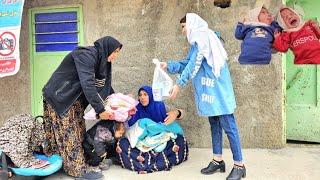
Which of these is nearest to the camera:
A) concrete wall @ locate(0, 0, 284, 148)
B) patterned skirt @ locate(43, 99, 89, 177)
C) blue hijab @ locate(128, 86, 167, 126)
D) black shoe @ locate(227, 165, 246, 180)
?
black shoe @ locate(227, 165, 246, 180)

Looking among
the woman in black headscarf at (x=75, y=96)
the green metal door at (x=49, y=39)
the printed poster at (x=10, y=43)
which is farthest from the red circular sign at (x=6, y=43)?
the green metal door at (x=49, y=39)

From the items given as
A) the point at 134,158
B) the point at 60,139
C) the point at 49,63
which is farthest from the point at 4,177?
the point at 49,63

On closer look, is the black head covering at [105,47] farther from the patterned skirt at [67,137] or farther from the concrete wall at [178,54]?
the concrete wall at [178,54]

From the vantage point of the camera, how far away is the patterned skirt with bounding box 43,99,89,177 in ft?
11.7

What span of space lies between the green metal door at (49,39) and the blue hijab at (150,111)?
1279mm

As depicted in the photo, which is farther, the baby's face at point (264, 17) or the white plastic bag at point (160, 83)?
the white plastic bag at point (160, 83)

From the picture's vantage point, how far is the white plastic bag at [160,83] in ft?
11.9

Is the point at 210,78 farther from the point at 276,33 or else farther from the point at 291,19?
the point at 291,19

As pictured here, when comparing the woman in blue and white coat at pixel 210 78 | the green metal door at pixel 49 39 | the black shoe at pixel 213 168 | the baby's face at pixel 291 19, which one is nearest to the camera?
the baby's face at pixel 291 19

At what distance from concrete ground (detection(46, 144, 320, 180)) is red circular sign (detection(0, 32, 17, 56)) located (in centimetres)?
133

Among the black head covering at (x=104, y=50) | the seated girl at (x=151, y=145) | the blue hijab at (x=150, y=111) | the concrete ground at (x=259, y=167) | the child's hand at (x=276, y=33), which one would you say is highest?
the child's hand at (x=276, y=33)

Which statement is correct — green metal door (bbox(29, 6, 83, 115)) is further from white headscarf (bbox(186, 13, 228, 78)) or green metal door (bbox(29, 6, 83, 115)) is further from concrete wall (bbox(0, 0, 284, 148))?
white headscarf (bbox(186, 13, 228, 78))

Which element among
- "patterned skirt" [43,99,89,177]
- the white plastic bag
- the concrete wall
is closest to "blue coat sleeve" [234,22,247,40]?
the white plastic bag

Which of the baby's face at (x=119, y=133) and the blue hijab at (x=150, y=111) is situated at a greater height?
the blue hijab at (x=150, y=111)
